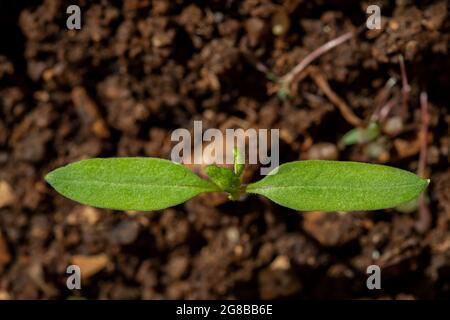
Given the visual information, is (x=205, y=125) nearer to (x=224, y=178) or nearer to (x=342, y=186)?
(x=224, y=178)

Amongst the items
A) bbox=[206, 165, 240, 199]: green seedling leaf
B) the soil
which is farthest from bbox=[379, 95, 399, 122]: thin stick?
bbox=[206, 165, 240, 199]: green seedling leaf

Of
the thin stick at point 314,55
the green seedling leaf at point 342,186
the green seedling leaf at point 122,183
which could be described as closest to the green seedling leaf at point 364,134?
the thin stick at point 314,55

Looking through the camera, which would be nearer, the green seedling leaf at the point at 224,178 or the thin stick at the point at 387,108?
the green seedling leaf at the point at 224,178

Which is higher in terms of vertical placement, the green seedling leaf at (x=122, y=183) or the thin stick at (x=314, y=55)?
the thin stick at (x=314, y=55)

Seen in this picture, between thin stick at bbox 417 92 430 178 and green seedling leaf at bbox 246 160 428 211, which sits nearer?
green seedling leaf at bbox 246 160 428 211

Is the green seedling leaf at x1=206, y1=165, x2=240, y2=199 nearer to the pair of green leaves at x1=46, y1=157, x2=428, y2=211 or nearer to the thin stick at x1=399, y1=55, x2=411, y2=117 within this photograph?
the pair of green leaves at x1=46, y1=157, x2=428, y2=211

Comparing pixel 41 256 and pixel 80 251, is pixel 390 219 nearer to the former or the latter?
pixel 80 251

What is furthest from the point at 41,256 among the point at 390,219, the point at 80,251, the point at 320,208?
the point at 390,219

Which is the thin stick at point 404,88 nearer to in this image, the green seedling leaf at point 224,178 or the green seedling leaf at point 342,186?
the green seedling leaf at point 342,186
